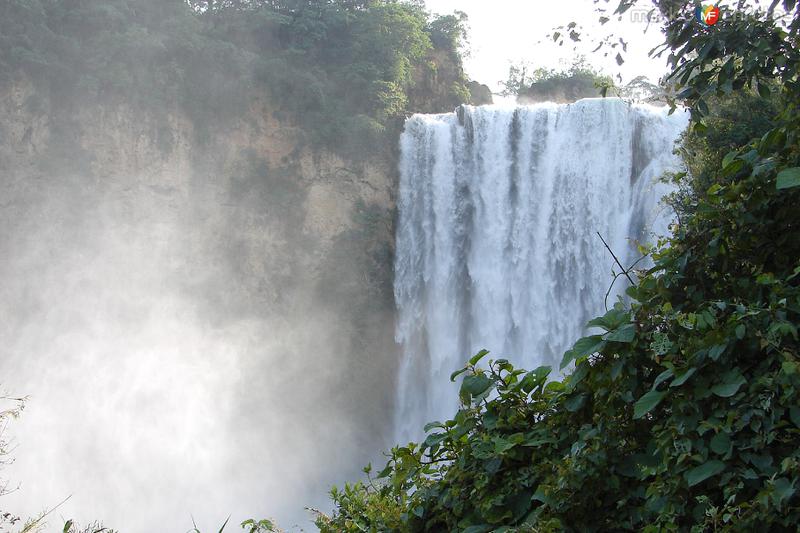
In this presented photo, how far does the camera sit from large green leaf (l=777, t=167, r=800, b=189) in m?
2.24

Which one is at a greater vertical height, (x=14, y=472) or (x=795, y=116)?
(x=795, y=116)

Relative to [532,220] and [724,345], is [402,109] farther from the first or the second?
[724,345]

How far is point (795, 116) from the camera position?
2.64m

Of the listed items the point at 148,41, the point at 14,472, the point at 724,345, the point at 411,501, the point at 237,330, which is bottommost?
the point at 14,472

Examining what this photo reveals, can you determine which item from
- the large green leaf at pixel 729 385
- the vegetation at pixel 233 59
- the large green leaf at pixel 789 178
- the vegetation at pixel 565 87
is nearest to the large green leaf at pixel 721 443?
the large green leaf at pixel 729 385

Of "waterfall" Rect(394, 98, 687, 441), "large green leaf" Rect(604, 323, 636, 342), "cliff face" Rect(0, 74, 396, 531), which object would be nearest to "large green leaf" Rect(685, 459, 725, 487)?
"large green leaf" Rect(604, 323, 636, 342)

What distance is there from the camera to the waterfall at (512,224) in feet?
71.3

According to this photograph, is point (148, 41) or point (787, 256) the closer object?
point (787, 256)

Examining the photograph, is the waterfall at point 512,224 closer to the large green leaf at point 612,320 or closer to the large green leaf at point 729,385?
the large green leaf at point 612,320

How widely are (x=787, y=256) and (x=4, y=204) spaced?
24842 millimetres

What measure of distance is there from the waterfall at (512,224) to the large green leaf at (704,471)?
18589 mm

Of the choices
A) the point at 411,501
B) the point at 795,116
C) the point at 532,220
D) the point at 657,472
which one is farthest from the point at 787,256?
the point at 532,220

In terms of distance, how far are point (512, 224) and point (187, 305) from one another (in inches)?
435
